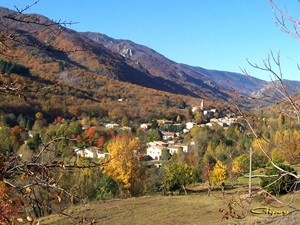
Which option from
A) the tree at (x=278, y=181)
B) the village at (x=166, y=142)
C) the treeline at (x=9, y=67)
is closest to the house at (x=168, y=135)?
the village at (x=166, y=142)

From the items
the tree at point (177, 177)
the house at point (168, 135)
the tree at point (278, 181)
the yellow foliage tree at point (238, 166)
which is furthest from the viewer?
the house at point (168, 135)

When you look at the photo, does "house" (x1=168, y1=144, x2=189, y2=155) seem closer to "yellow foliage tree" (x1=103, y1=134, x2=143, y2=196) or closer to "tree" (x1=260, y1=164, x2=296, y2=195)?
"yellow foliage tree" (x1=103, y1=134, x2=143, y2=196)

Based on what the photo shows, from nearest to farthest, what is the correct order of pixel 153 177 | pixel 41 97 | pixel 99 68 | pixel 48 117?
pixel 153 177 → pixel 48 117 → pixel 41 97 → pixel 99 68

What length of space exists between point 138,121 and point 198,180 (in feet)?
122

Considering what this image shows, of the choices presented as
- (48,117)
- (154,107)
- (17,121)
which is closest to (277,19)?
(17,121)

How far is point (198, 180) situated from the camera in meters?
26.2

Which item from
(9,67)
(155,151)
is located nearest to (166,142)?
(155,151)

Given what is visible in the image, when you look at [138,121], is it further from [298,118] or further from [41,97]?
[298,118]

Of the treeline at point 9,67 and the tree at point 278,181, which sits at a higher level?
the treeline at point 9,67

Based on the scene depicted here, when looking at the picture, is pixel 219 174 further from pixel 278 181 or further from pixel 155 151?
pixel 155 151

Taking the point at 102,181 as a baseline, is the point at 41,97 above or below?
above

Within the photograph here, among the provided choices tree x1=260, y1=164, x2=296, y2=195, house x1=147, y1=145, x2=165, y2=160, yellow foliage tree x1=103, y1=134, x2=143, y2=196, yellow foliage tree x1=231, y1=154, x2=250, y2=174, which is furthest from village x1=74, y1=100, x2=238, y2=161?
tree x1=260, y1=164, x2=296, y2=195

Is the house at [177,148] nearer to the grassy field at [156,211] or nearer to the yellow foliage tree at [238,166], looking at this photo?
the grassy field at [156,211]

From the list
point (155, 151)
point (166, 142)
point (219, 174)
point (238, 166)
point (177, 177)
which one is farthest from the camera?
point (166, 142)
